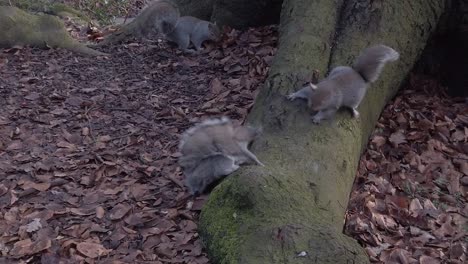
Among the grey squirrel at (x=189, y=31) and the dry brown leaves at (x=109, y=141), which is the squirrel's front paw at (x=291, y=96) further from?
the grey squirrel at (x=189, y=31)

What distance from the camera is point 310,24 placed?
5.98m

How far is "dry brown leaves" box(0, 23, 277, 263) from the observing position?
4582mm

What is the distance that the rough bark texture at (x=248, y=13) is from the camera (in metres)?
8.55

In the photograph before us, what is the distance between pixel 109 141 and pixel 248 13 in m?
3.42

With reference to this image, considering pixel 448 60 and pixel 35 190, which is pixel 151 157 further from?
pixel 448 60

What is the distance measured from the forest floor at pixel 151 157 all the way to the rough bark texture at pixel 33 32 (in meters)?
0.19

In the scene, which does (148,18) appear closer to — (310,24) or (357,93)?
(310,24)

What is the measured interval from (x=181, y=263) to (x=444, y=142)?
3.36 m

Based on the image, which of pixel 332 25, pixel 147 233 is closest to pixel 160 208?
pixel 147 233

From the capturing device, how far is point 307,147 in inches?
186

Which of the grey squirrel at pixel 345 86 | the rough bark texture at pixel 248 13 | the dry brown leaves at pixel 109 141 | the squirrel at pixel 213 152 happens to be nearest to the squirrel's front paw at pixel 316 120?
the grey squirrel at pixel 345 86

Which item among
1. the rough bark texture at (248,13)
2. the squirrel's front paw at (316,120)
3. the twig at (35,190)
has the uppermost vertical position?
the squirrel's front paw at (316,120)

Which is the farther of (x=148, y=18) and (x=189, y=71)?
(x=148, y=18)

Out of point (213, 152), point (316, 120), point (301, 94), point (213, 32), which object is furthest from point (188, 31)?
point (213, 152)
